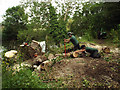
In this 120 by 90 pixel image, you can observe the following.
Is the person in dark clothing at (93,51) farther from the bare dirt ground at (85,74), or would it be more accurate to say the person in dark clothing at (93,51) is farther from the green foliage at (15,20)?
the green foliage at (15,20)

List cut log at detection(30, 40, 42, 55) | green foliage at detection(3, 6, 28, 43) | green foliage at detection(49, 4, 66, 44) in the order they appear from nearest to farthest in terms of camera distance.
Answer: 1. cut log at detection(30, 40, 42, 55)
2. green foliage at detection(3, 6, 28, 43)
3. green foliage at detection(49, 4, 66, 44)

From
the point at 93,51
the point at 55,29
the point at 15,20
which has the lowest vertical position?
the point at 93,51

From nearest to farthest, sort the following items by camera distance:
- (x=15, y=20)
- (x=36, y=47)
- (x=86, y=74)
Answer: (x=86, y=74) < (x=36, y=47) < (x=15, y=20)

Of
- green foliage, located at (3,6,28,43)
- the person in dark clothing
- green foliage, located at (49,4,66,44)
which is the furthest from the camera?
green foliage, located at (49,4,66,44)

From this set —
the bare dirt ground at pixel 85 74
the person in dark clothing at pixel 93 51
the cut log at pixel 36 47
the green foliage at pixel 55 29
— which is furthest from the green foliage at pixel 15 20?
the bare dirt ground at pixel 85 74

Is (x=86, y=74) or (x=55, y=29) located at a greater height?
(x=55, y=29)

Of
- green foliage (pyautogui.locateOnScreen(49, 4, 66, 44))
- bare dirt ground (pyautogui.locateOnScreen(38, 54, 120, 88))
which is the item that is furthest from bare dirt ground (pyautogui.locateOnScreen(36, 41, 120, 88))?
green foliage (pyautogui.locateOnScreen(49, 4, 66, 44))

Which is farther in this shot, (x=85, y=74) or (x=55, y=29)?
(x=55, y=29)

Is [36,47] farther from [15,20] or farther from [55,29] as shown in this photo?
[15,20]

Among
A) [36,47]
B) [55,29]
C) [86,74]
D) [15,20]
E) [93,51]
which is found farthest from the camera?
[55,29]

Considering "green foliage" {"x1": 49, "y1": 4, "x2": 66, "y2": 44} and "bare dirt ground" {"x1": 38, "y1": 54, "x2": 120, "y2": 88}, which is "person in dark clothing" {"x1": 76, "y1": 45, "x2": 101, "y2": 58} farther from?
"green foliage" {"x1": 49, "y1": 4, "x2": 66, "y2": 44}

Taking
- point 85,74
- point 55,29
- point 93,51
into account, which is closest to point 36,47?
point 55,29

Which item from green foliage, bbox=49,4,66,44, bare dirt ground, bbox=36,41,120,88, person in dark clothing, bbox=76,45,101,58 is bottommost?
bare dirt ground, bbox=36,41,120,88

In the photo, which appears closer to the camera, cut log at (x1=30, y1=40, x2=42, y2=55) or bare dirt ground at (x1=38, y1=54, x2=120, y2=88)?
bare dirt ground at (x1=38, y1=54, x2=120, y2=88)
